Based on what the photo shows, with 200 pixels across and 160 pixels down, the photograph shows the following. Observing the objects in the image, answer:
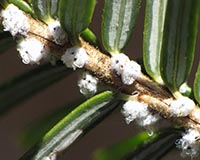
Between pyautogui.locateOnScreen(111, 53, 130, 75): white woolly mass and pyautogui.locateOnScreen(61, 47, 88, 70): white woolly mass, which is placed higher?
pyautogui.locateOnScreen(61, 47, 88, 70): white woolly mass

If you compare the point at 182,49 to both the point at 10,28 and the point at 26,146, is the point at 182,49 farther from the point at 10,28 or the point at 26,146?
the point at 26,146

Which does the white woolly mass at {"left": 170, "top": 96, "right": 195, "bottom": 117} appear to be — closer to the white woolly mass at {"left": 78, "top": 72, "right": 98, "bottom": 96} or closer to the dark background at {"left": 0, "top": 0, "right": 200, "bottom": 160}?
the white woolly mass at {"left": 78, "top": 72, "right": 98, "bottom": 96}

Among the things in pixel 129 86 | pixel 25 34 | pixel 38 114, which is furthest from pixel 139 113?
pixel 38 114

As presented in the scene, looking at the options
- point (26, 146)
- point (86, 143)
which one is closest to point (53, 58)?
point (26, 146)

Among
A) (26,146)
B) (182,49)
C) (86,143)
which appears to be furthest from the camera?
(86,143)

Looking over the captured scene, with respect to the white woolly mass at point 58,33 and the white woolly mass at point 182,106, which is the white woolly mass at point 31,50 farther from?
the white woolly mass at point 182,106

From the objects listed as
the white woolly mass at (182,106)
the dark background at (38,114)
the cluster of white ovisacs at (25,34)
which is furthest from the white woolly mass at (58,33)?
the dark background at (38,114)

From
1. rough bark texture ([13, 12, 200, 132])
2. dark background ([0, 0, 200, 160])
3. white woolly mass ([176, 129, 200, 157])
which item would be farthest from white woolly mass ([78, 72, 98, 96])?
dark background ([0, 0, 200, 160])
